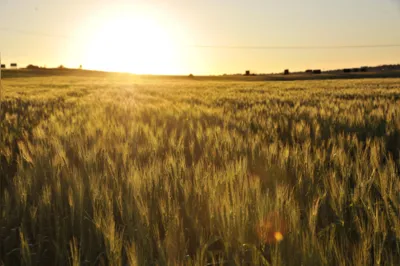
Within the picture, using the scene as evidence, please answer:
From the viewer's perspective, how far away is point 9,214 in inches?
64.6

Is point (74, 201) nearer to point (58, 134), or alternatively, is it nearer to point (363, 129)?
point (58, 134)

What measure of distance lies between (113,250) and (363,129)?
145 inches

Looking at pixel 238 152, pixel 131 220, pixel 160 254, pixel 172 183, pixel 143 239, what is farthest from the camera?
pixel 238 152

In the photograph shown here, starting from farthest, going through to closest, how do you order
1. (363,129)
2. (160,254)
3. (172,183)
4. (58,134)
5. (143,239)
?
(363,129) → (58,134) → (172,183) → (143,239) → (160,254)

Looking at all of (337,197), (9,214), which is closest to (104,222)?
(9,214)

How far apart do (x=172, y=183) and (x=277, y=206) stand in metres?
0.69

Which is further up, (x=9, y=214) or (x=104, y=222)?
(x=104, y=222)

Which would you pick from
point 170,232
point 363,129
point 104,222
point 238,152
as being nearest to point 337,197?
point 170,232

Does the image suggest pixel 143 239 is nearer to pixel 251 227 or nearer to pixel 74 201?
pixel 251 227

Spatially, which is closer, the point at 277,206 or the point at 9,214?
the point at 277,206

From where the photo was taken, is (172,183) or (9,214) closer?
(9,214)

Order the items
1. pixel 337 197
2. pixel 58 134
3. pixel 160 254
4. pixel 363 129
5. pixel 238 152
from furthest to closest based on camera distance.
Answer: pixel 363 129, pixel 58 134, pixel 238 152, pixel 337 197, pixel 160 254

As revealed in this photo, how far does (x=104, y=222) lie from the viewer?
4.22 feet

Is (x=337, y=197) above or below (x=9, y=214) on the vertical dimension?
above
